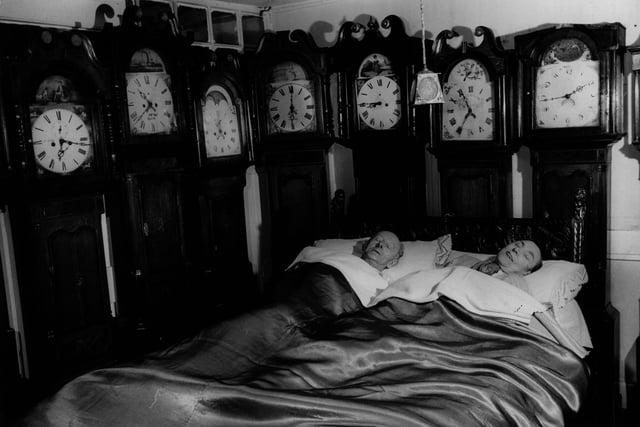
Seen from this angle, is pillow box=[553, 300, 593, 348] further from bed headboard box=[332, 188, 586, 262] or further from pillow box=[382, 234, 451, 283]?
pillow box=[382, 234, 451, 283]

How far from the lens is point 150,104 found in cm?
462

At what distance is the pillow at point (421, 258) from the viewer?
4363 millimetres

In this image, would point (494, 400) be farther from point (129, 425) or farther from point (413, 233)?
point (413, 233)

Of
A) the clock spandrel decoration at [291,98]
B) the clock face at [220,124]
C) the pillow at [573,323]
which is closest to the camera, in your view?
the pillow at [573,323]

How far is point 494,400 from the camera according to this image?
9.82ft

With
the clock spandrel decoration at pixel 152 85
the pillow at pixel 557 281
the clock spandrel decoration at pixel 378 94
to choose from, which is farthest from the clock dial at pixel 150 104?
the pillow at pixel 557 281

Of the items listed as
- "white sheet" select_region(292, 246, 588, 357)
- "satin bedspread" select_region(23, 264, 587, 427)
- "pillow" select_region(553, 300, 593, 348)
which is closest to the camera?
"satin bedspread" select_region(23, 264, 587, 427)

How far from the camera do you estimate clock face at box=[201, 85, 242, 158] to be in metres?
5.07

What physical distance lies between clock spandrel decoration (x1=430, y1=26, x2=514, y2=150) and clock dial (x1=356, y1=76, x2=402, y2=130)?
0.34 metres

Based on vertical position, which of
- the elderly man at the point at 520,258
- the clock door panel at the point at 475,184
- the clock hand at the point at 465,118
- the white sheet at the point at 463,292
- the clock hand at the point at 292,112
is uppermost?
the clock hand at the point at 292,112

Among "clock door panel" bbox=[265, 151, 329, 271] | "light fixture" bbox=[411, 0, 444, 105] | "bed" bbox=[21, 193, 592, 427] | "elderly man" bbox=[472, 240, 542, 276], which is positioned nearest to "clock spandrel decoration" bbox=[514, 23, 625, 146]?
"bed" bbox=[21, 193, 592, 427]

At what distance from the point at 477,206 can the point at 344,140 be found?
110 cm

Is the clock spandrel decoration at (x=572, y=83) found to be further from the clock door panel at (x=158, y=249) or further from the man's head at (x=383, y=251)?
the clock door panel at (x=158, y=249)

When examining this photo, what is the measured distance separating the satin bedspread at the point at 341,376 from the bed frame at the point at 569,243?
1.64ft
